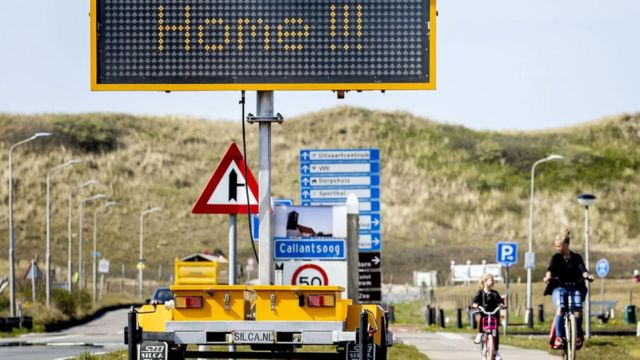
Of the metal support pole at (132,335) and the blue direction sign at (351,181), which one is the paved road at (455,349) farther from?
the metal support pole at (132,335)

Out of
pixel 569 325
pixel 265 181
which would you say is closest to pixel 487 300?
pixel 569 325

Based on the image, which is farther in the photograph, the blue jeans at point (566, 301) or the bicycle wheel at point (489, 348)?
the bicycle wheel at point (489, 348)

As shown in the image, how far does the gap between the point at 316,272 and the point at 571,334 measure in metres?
3.48

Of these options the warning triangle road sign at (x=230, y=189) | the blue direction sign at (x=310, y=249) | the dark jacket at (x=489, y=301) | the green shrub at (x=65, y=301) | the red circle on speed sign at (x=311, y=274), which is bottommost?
the green shrub at (x=65, y=301)

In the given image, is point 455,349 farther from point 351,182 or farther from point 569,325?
point 569,325

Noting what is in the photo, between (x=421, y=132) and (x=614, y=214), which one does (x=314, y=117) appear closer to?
(x=421, y=132)

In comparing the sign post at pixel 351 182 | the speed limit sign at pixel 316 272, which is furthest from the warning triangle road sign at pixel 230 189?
the sign post at pixel 351 182

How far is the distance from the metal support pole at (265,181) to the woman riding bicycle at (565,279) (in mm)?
4895

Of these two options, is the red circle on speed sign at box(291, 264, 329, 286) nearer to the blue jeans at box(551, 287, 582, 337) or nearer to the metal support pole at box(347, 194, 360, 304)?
the metal support pole at box(347, 194, 360, 304)

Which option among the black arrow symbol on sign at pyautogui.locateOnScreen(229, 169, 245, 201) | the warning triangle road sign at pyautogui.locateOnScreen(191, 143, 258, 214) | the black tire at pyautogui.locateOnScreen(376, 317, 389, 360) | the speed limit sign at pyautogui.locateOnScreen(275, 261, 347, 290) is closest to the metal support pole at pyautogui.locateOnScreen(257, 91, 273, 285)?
the warning triangle road sign at pyautogui.locateOnScreen(191, 143, 258, 214)

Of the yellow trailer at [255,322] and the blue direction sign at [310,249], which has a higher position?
the blue direction sign at [310,249]

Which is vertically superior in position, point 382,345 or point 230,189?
point 230,189

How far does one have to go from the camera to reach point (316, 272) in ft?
74.3

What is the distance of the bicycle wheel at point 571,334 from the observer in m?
22.5
